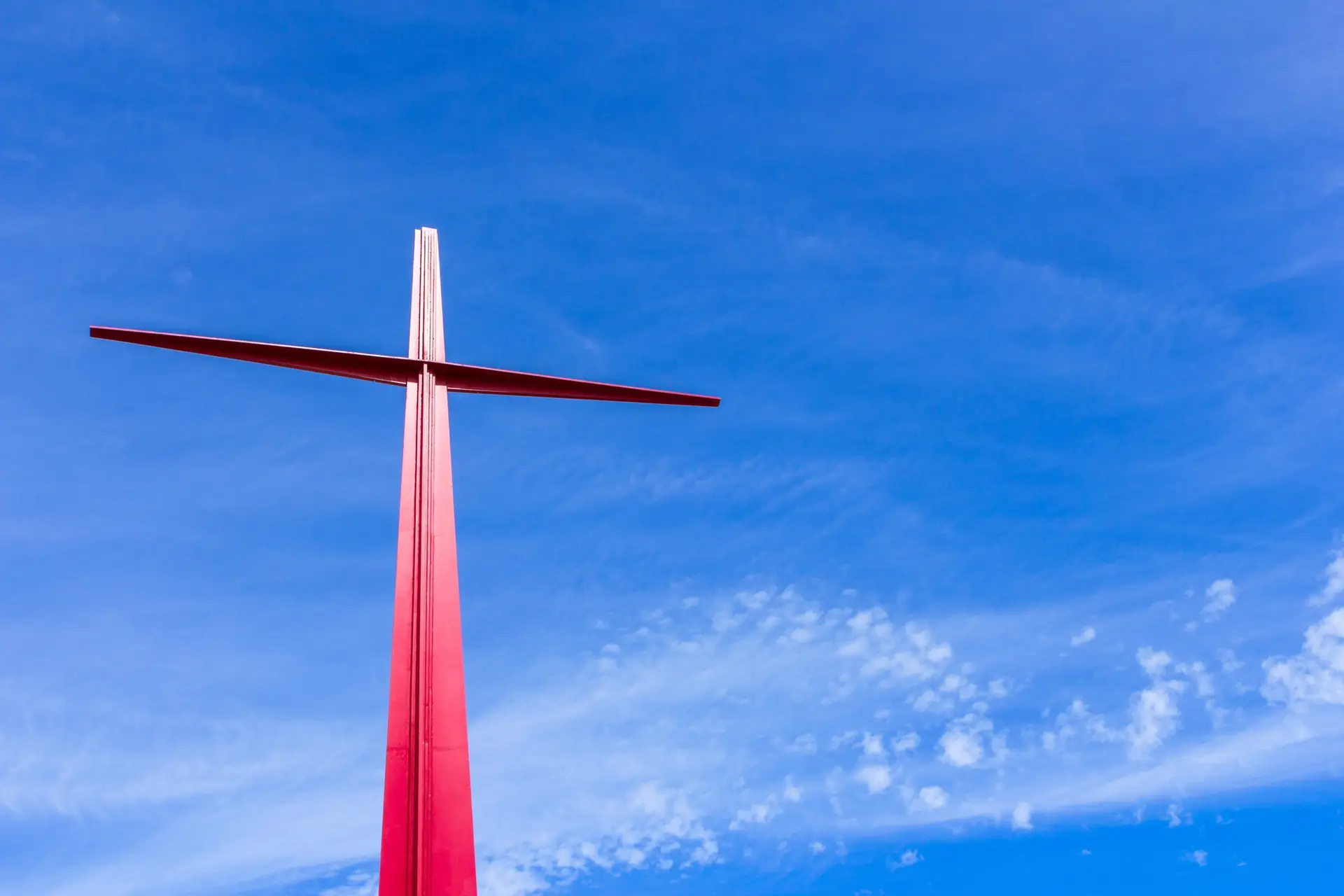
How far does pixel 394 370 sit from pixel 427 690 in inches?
267

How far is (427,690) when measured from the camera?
2145 cm

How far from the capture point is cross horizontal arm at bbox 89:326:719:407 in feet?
78.1

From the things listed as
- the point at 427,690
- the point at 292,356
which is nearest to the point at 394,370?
the point at 292,356

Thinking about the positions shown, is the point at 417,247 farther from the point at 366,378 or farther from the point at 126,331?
the point at 126,331

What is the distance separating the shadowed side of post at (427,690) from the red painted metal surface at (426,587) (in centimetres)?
2

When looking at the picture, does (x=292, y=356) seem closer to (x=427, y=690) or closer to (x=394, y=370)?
(x=394, y=370)

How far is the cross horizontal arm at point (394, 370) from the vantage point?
23797 mm

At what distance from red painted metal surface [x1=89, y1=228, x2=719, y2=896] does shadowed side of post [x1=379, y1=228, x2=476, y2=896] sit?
0.06 feet

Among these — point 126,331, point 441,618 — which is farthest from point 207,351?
point 441,618

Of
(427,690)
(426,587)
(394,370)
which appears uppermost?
(394,370)

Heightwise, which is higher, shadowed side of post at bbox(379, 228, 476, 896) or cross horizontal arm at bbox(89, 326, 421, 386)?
cross horizontal arm at bbox(89, 326, 421, 386)

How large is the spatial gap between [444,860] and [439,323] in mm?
11218

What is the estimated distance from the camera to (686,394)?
88.8ft

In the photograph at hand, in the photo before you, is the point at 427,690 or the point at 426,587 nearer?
the point at 427,690
